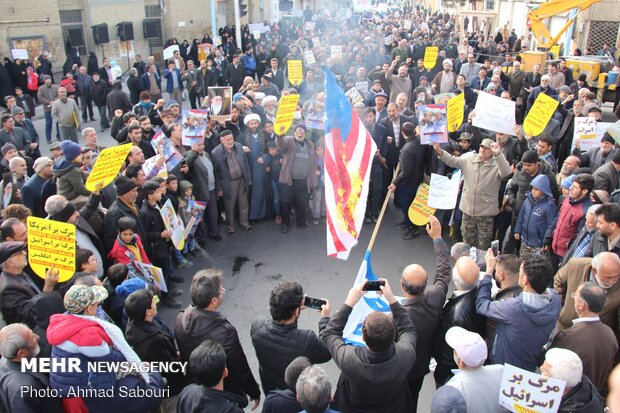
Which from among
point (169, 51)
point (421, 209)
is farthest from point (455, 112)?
point (169, 51)

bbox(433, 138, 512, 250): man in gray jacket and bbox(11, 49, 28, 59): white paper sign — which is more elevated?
bbox(11, 49, 28, 59): white paper sign

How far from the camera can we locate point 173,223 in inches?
264

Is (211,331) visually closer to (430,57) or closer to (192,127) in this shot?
(192,127)

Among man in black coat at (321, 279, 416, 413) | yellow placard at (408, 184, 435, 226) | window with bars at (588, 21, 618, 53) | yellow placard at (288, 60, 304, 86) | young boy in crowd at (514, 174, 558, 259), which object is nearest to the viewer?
man in black coat at (321, 279, 416, 413)

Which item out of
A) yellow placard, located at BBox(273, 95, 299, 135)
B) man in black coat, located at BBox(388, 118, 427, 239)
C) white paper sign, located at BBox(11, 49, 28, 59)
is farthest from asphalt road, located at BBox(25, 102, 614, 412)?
white paper sign, located at BBox(11, 49, 28, 59)

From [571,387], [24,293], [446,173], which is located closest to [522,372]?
[571,387]

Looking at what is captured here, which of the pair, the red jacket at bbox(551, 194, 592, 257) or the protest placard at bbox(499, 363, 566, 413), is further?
the red jacket at bbox(551, 194, 592, 257)

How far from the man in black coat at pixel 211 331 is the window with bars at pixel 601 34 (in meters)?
25.2

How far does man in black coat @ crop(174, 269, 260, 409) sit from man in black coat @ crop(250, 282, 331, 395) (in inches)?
9.3

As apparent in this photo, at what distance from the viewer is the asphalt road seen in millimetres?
6625

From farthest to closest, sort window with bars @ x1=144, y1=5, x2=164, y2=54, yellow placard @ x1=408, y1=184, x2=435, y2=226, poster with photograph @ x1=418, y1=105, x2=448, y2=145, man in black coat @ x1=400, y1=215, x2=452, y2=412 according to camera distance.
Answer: window with bars @ x1=144, y1=5, x2=164, y2=54
yellow placard @ x1=408, y1=184, x2=435, y2=226
poster with photograph @ x1=418, y1=105, x2=448, y2=145
man in black coat @ x1=400, y1=215, x2=452, y2=412

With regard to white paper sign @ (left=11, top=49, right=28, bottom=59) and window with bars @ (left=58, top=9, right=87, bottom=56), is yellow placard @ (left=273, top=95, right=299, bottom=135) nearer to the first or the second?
white paper sign @ (left=11, top=49, right=28, bottom=59)

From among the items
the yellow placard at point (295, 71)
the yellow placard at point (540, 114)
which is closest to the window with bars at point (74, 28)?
the yellow placard at point (295, 71)

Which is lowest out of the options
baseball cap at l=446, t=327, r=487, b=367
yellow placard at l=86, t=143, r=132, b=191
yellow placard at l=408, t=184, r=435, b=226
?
yellow placard at l=408, t=184, r=435, b=226
